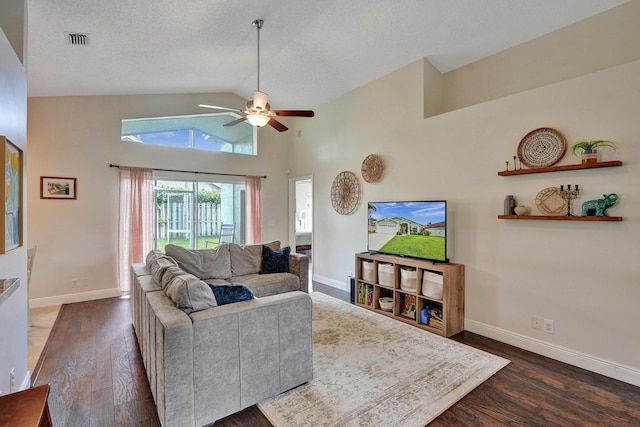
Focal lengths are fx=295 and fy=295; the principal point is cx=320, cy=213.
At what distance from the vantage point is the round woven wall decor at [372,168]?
453cm

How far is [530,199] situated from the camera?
300 centimetres

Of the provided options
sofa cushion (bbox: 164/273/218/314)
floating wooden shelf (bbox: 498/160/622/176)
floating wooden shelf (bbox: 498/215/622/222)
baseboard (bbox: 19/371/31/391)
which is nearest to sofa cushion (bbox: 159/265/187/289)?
sofa cushion (bbox: 164/273/218/314)

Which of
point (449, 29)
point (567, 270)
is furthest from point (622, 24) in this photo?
point (567, 270)

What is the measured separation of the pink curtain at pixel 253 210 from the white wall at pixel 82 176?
1441mm

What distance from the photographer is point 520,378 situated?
2500 mm

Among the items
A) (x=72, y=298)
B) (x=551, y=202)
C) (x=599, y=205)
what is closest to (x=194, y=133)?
(x=72, y=298)

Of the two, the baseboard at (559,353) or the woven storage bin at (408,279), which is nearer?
the baseboard at (559,353)

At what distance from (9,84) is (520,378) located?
4.33 metres

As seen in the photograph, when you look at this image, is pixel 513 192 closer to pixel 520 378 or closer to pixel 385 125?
pixel 520 378

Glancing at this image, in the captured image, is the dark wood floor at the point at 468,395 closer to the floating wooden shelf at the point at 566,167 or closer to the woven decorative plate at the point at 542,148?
the floating wooden shelf at the point at 566,167

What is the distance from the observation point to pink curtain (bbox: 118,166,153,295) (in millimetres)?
4793

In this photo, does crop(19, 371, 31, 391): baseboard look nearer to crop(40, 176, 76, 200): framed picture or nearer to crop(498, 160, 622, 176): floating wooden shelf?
crop(40, 176, 76, 200): framed picture

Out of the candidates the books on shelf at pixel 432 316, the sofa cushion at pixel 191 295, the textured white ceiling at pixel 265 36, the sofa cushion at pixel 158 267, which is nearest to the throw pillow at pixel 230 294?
the sofa cushion at pixel 191 295

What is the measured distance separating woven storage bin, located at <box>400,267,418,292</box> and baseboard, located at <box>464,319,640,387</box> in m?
0.73
